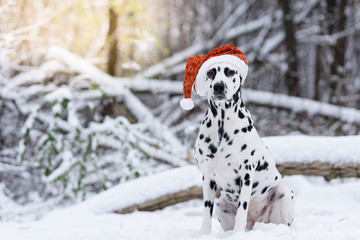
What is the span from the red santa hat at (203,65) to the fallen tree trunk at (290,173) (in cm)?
209

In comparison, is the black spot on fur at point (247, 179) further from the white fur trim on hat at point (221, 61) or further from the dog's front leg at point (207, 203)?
the white fur trim on hat at point (221, 61)

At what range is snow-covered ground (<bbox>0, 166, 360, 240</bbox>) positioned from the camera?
10.4 feet

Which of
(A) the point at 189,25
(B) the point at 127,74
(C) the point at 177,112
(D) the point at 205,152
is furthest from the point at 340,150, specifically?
(A) the point at 189,25

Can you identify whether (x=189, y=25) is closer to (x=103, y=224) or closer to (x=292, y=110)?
(x=292, y=110)

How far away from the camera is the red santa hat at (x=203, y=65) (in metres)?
3.04

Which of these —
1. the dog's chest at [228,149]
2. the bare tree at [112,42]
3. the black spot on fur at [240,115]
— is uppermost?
the bare tree at [112,42]

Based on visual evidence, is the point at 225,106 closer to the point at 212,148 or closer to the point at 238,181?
the point at 212,148

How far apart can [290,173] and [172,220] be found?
1.68 m

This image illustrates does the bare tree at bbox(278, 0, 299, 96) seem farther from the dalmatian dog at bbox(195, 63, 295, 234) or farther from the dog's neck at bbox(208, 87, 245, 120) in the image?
the dog's neck at bbox(208, 87, 245, 120)

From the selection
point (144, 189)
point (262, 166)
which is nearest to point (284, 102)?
point (144, 189)

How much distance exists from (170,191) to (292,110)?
4.50 metres

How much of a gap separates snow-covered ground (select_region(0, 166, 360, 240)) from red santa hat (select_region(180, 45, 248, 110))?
1124mm

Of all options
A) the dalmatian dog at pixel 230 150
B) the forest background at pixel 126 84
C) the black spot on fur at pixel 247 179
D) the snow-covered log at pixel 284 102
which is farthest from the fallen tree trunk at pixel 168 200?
Result: the snow-covered log at pixel 284 102

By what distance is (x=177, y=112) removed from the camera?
30.1 feet
